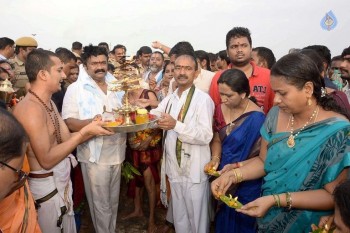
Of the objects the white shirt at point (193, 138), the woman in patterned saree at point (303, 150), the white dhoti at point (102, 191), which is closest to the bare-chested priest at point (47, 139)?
the white dhoti at point (102, 191)

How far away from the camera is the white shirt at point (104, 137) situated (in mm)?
3729

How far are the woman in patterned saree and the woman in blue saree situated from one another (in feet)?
3.10

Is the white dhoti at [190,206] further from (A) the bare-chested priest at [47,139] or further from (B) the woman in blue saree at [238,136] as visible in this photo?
(A) the bare-chested priest at [47,139]

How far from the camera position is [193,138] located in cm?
354

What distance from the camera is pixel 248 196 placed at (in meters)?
3.54

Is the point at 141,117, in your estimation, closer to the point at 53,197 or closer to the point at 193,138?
the point at 193,138

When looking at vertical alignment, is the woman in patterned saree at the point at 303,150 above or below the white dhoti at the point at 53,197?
above

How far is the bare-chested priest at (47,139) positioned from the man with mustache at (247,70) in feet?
7.18

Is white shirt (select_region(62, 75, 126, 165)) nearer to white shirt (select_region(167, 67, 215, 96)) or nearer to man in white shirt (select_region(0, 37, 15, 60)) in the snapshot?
white shirt (select_region(167, 67, 215, 96))

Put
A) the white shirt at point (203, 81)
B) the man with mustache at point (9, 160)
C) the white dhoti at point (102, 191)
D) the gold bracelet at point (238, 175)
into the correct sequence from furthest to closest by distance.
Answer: the white shirt at point (203, 81), the white dhoti at point (102, 191), the gold bracelet at point (238, 175), the man with mustache at point (9, 160)

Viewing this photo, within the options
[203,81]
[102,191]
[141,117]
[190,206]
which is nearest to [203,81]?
[203,81]

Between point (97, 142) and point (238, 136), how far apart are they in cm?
175

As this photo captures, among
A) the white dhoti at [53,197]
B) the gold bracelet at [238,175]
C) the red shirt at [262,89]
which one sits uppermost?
the red shirt at [262,89]

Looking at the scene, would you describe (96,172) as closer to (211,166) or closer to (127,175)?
(127,175)
